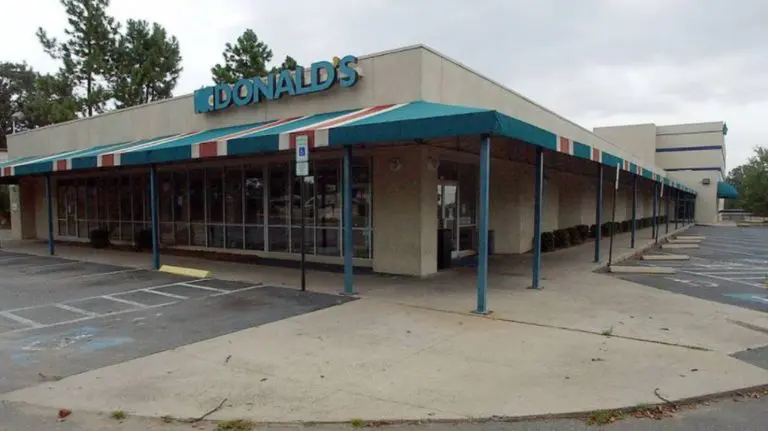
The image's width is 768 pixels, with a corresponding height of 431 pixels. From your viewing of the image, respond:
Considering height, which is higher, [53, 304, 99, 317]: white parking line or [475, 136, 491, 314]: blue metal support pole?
[475, 136, 491, 314]: blue metal support pole

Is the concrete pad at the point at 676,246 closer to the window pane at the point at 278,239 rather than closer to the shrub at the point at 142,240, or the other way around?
the window pane at the point at 278,239

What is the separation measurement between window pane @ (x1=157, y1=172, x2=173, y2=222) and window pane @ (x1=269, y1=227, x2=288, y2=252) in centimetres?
493

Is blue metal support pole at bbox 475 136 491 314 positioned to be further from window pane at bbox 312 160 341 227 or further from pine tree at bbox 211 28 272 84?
pine tree at bbox 211 28 272 84

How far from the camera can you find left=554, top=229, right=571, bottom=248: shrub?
16.8m

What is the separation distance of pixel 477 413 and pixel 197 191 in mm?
13677

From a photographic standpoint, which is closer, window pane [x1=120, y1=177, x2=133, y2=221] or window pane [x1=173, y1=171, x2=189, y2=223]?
window pane [x1=173, y1=171, x2=189, y2=223]

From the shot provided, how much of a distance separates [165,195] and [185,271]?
6350 millimetres

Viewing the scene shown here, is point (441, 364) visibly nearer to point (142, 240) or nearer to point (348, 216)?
point (348, 216)

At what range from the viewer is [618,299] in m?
8.46

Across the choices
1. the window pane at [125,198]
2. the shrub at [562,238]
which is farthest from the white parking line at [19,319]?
the shrub at [562,238]

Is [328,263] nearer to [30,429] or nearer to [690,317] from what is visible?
[690,317]

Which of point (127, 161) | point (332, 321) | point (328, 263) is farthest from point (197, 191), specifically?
point (332, 321)

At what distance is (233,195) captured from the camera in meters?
14.7

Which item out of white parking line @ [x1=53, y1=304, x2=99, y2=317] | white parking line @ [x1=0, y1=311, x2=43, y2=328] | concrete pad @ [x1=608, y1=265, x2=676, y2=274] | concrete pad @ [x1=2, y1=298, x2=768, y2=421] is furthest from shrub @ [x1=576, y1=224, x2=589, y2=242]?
white parking line @ [x1=0, y1=311, x2=43, y2=328]
